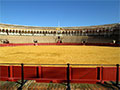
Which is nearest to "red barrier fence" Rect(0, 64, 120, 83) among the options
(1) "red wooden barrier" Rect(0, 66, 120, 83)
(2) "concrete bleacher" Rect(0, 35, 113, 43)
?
(1) "red wooden barrier" Rect(0, 66, 120, 83)

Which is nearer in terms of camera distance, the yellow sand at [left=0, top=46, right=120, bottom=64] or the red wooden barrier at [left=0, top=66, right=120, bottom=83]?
the red wooden barrier at [left=0, top=66, right=120, bottom=83]

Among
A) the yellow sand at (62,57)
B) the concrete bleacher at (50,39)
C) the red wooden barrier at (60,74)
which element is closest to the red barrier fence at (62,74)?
the red wooden barrier at (60,74)

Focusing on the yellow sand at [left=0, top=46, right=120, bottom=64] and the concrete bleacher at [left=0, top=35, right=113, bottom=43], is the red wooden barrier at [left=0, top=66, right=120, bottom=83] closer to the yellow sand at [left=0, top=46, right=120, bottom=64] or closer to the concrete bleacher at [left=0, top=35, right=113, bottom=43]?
the yellow sand at [left=0, top=46, right=120, bottom=64]

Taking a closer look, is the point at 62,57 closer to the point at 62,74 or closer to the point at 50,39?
the point at 62,74

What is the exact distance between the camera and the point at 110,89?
9.96 ft

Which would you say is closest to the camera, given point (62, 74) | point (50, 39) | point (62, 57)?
point (62, 74)

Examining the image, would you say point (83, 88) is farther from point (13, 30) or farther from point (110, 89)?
point (13, 30)

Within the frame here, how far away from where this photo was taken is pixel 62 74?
3.70 m

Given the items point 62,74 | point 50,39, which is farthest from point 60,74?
point 50,39

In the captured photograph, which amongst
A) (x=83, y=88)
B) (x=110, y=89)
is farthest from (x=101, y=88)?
(x=83, y=88)

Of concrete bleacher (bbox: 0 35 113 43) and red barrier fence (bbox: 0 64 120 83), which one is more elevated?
concrete bleacher (bbox: 0 35 113 43)

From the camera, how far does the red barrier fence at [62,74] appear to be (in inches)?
139

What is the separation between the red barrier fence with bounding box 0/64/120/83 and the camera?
3.54 metres

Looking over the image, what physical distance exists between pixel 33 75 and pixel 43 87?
87cm
